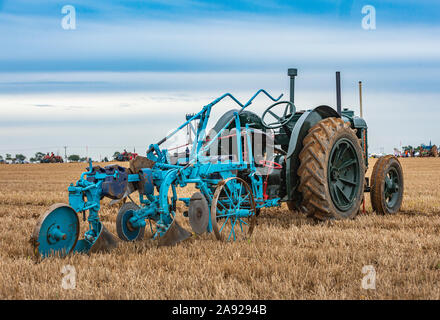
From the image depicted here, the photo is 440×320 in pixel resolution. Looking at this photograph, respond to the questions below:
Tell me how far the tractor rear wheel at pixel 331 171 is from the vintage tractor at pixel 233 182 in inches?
0.6

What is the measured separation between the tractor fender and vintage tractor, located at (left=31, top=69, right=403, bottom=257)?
2 centimetres

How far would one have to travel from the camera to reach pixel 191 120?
6762 mm

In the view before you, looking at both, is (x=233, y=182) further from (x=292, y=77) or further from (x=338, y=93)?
(x=338, y=93)

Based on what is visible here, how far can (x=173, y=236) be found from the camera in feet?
19.2

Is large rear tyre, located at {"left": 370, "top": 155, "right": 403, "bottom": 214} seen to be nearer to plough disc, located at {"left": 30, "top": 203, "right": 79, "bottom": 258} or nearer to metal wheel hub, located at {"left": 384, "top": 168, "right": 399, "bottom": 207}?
metal wheel hub, located at {"left": 384, "top": 168, "right": 399, "bottom": 207}

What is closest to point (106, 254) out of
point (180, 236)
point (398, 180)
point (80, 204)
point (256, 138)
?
point (80, 204)

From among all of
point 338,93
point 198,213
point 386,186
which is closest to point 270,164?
point 198,213

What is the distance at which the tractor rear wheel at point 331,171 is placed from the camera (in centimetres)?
706

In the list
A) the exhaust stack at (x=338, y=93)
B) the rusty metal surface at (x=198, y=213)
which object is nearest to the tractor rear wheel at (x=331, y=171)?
the exhaust stack at (x=338, y=93)

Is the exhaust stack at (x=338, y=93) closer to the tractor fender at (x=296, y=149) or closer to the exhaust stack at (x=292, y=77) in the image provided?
the exhaust stack at (x=292, y=77)

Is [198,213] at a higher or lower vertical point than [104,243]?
higher

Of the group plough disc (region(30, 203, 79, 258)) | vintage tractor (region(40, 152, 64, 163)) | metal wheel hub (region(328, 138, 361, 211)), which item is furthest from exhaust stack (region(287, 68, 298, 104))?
vintage tractor (region(40, 152, 64, 163))

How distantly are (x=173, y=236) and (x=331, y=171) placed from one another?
2.97 metres

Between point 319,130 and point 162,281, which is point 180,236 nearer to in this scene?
point 162,281
